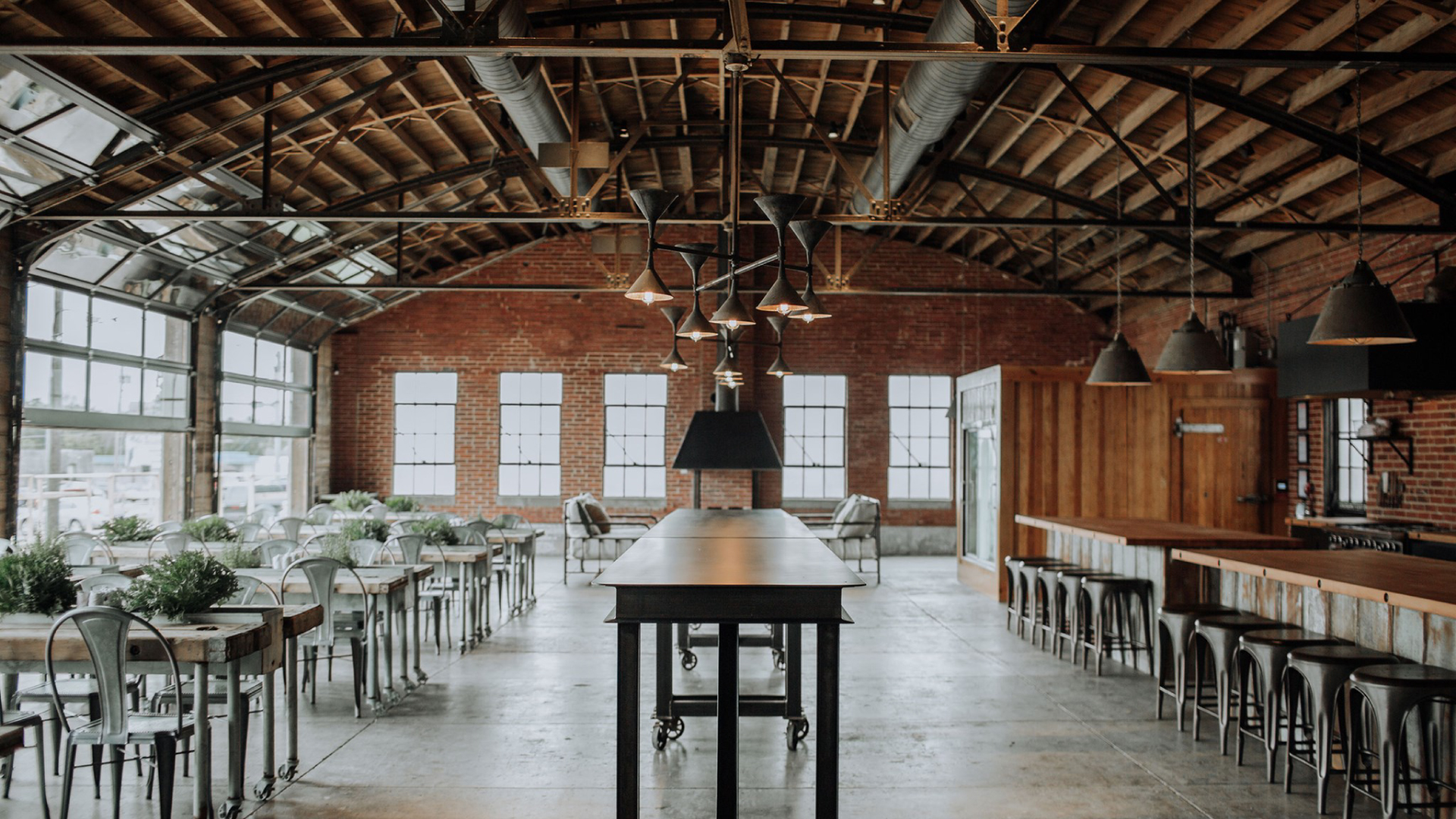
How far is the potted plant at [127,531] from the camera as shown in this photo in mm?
8312

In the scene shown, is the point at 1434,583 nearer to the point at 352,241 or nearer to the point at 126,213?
the point at 126,213

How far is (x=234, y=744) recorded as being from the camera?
4070 mm

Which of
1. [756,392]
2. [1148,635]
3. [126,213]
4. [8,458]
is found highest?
[126,213]

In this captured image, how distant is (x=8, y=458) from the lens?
8.12 meters

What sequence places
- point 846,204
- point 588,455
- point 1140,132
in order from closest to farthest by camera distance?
point 1140,132, point 846,204, point 588,455

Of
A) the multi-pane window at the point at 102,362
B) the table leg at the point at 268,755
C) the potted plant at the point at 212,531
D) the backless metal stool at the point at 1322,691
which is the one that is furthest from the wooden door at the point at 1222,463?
the multi-pane window at the point at 102,362

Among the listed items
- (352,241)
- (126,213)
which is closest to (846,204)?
(352,241)

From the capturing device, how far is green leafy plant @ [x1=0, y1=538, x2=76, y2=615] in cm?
446

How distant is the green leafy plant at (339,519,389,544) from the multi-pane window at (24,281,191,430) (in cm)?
309

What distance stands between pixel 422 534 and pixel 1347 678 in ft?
21.3

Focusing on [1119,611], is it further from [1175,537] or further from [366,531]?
[366,531]

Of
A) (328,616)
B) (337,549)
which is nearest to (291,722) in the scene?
(328,616)

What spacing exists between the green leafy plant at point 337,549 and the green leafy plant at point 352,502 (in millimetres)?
4842

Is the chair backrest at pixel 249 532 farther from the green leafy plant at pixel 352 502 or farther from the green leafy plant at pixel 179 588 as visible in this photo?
the green leafy plant at pixel 179 588
